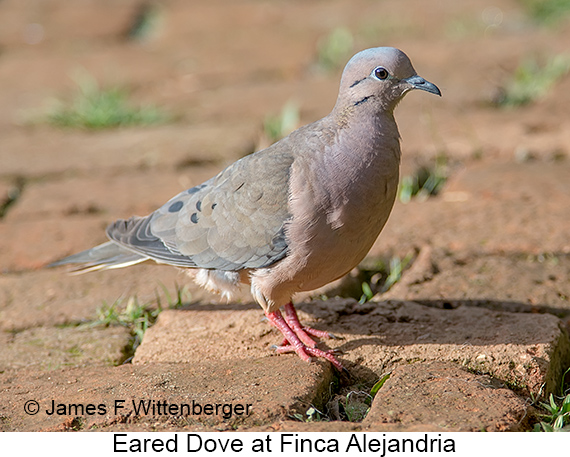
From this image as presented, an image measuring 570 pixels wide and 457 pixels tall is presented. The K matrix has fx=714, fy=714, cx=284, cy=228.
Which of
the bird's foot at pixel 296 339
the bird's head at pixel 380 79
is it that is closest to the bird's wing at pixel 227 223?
the bird's foot at pixel 296 339

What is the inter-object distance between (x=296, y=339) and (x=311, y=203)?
54cm

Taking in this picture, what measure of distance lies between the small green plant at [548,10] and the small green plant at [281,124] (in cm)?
383

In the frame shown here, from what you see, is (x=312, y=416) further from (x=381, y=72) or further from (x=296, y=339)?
(x=381, y=72)

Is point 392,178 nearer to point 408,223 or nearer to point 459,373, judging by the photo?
point 459,373

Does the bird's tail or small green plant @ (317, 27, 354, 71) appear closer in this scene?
the bird's tail

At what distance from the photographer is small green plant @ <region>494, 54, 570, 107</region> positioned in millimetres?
5527

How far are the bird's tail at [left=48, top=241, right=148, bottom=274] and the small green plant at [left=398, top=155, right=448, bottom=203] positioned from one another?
1765 mm

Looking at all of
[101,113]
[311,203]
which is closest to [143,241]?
[311,203]

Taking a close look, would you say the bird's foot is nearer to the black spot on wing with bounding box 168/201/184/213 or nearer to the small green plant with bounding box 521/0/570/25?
the black spot on wing with bounding box 168/201/184/213

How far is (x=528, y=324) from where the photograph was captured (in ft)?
9.26

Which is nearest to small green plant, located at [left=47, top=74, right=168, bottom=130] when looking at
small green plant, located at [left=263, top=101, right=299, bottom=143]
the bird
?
small green plant, located at [left=263, top=101, right=299, bottom=143]

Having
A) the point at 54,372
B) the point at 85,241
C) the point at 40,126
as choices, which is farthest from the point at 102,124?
the point at 54,372

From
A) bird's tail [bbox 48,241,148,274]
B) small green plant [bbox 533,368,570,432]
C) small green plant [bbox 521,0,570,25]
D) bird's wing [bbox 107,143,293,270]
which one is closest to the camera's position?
small green plant [bbox 533,368,570,432]

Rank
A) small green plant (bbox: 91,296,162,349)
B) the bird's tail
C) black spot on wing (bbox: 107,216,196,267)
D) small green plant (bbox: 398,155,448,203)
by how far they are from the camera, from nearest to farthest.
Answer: black spot on wing (bbox: 107,216,196,267) → small green plant (bbox: 91,296,162,349) → the bird's tail → small green plant (bbox: 398,155,448,203)
